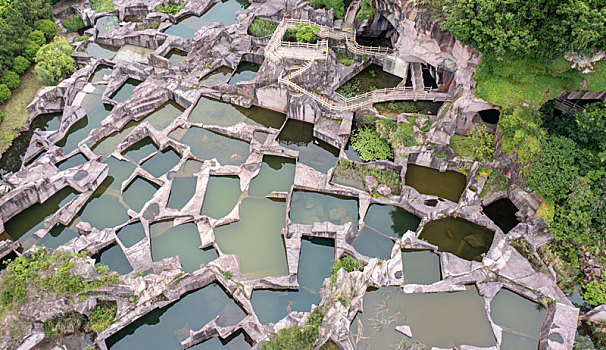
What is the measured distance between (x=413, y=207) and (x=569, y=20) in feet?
54.2

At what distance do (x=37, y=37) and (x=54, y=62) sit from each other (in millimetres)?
5994

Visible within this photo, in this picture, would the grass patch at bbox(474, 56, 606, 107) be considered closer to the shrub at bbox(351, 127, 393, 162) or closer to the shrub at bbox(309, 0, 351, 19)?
the shrub at bbox(351, 127, 393, 162)

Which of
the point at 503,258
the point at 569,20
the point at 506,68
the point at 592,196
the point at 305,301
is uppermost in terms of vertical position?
the point at 569,20

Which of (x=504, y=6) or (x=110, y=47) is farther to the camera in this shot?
(x=110, y=47)

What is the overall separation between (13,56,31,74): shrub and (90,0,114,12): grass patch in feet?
40.4

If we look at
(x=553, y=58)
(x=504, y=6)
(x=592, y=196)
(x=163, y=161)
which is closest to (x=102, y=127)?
(x=163, y=161)

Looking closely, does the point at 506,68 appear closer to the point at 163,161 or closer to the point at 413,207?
the point at 413,207

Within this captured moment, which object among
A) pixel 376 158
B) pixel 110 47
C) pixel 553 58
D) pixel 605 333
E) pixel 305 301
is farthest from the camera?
pixel 110 47

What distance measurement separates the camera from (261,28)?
49.3 m

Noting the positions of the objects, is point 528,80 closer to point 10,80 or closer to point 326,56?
point 326,56

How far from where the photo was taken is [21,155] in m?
39.6

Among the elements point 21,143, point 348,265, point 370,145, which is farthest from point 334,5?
point 21,143

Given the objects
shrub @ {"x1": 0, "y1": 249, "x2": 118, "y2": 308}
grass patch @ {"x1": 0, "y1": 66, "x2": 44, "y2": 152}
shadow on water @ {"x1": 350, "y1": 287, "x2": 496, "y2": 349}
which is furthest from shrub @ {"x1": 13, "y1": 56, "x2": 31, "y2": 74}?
shadow on water @ {"x1": 350, "y1": 287, "x2": 496, "y2": 349}

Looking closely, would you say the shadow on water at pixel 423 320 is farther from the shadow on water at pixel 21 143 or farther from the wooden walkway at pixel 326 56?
the shadow on water at pixel 21 143
